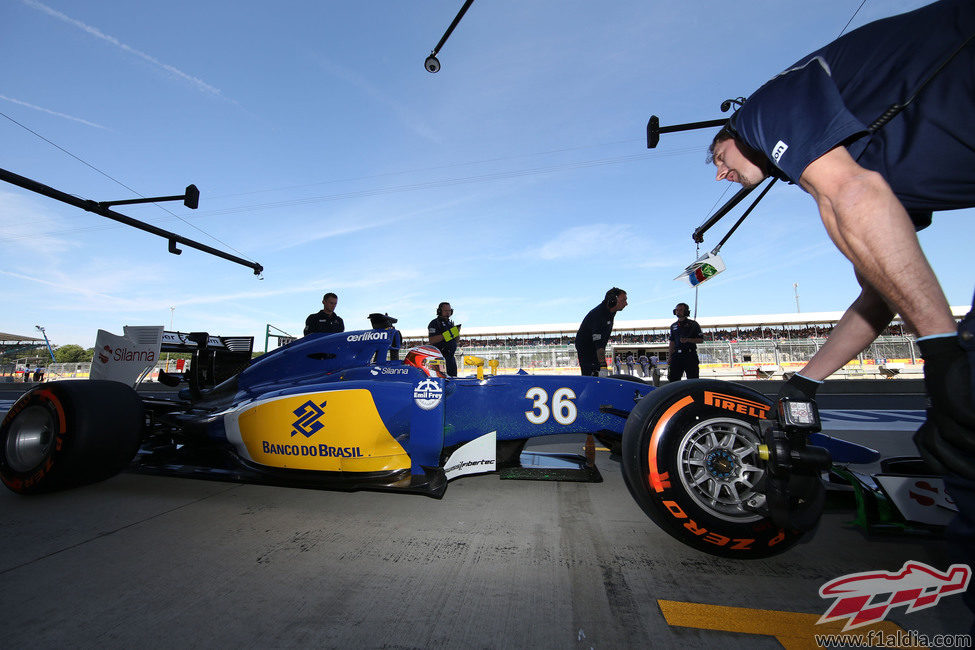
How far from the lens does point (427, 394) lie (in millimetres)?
2211

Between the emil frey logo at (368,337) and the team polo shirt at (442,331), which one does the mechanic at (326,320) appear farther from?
the emil frey logo at (368,337)

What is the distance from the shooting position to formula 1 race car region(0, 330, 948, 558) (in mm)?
1494

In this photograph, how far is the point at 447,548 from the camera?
5.50ft

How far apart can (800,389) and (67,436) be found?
3471mm

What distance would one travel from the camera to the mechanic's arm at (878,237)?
699 millimetres

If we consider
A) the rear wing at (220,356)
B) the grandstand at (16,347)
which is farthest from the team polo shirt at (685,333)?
the grandstand at (16,347)

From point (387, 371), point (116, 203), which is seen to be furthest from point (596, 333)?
point (116, 203)

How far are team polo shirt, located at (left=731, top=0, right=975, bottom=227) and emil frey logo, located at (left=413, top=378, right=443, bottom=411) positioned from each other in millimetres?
1699

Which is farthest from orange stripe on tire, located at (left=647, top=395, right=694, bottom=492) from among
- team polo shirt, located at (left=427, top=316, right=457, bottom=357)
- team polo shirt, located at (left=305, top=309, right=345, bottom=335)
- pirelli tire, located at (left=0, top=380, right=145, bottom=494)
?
team polo shirt, located at (left=305, top=309, right=345, bottom=335)

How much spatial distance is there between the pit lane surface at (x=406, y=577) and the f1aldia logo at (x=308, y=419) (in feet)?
1.30

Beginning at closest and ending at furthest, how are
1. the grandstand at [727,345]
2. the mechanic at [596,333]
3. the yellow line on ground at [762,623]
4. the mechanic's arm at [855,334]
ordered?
the yellow line on ground at [762,623], the mechanic's arm at [855,334], the mechanic at [596,333], the grandstand at [727,345]

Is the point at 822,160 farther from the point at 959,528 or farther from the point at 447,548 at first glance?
the point at 447,548

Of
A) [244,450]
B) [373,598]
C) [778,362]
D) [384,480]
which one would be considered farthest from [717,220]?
[778,362]

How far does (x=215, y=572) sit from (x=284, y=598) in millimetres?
372
